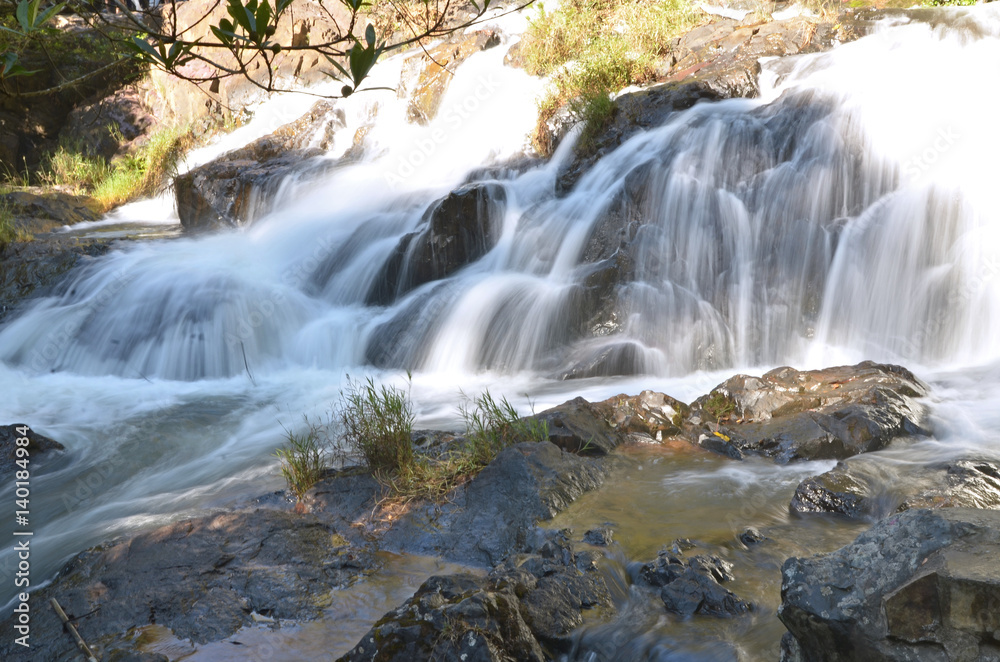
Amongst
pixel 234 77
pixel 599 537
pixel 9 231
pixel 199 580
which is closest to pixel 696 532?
pixel 599 537

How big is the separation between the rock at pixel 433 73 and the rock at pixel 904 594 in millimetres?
11516

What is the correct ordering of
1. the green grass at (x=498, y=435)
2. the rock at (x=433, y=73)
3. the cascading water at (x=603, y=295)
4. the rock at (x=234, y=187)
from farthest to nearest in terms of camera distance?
the rock at (x=433, y=73)
the rock at (x=234, y=187)
the cascading water at (x=603, y=295)
the green grass at (x=498, y=435)

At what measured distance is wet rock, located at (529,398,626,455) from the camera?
423cm

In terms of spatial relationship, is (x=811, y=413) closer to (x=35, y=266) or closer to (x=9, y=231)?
(x=35, y=266)

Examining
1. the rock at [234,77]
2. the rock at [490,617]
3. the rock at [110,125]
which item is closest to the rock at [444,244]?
the rock at [490,617]

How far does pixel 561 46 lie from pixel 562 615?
35.3ft

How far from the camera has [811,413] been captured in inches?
172

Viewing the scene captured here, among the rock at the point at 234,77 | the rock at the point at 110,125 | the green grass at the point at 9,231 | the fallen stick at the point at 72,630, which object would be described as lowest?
the fallen stick at the point at 72,630

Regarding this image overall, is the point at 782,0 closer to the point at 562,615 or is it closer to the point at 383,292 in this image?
the point at 383,292

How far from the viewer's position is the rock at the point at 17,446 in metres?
5.35

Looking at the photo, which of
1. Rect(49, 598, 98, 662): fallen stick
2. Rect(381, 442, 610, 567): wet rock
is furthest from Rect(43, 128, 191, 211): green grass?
Rect(381, 442, 610, 567): wet rock

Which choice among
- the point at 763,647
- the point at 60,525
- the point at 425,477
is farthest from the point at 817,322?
the point at 60,525

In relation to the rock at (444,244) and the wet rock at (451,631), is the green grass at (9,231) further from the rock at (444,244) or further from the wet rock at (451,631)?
the wet rock at (451,631)

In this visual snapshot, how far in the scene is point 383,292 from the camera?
8.41 meters
